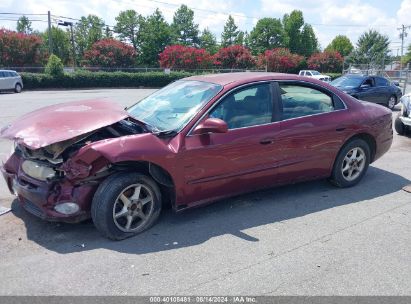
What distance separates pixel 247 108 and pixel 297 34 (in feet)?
258

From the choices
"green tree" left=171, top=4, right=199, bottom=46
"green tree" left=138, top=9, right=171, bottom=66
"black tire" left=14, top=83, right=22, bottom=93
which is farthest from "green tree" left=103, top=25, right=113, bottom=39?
"black tire" left=14, top=83, right=22, bottom=93

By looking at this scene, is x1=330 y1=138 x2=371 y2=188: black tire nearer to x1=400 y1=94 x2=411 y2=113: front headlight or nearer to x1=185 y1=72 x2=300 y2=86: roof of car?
x1=185 y1=72 x2=300 y2=86: roof of car

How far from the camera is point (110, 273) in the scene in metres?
3.25

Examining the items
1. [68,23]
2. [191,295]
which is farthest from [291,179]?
[68,23]

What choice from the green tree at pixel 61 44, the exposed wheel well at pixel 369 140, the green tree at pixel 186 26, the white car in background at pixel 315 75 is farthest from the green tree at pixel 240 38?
the exposed wheel well at pixel 369 140

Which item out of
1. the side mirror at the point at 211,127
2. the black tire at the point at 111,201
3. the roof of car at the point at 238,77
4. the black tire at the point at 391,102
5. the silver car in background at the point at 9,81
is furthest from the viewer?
the silver car in background at the point at 9,81

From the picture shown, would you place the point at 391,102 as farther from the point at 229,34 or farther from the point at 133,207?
the point at 229,34

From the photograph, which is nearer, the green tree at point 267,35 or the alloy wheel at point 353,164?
the alloy wheel at point 353,164

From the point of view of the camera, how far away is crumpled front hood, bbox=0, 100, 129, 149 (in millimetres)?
3688

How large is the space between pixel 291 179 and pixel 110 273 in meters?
2.54

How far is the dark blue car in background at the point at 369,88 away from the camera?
1420cm

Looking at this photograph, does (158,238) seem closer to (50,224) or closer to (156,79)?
(50,224)

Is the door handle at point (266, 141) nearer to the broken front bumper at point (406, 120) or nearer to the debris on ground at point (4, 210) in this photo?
the debris on ground at point (4, 210)

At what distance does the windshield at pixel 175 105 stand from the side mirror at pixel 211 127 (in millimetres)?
181
